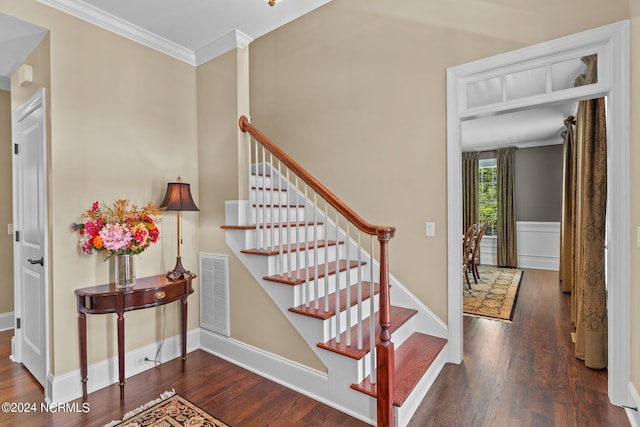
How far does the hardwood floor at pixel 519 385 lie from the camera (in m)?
2.07

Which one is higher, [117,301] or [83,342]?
[117,301]

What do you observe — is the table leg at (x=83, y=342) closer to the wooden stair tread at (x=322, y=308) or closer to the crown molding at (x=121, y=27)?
the wooden stair tread at (x=322, y=308)

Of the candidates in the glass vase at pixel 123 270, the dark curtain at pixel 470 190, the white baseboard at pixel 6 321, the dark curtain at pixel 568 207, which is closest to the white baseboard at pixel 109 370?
the glass vase at pixel 123 270

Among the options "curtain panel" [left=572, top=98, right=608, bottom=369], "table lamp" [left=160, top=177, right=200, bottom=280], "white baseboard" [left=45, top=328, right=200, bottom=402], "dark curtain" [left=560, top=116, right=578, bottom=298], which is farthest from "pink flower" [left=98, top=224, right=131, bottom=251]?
"dark curtain" [left=560, top=116, right=578, bottom=298]

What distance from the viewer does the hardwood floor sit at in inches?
81.7

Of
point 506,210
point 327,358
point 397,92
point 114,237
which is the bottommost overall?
point 327,358

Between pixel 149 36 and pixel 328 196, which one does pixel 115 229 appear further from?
pixel 149 36

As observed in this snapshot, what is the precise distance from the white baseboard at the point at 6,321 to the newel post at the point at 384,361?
4.32 metres

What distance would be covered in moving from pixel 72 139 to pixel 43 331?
Answer: 58.7 inches

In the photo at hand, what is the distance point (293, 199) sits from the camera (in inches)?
151

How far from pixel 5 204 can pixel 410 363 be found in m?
4.60

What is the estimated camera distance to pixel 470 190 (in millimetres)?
7836

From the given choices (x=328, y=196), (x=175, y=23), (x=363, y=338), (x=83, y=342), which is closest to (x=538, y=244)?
(x=363, y=338)

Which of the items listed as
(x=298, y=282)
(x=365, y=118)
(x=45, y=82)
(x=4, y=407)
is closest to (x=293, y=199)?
(x=365, y=118)
